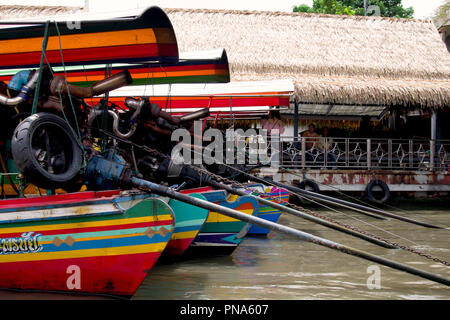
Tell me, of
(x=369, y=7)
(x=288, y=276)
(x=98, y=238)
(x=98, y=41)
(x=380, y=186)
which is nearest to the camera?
(x=98, y=238)

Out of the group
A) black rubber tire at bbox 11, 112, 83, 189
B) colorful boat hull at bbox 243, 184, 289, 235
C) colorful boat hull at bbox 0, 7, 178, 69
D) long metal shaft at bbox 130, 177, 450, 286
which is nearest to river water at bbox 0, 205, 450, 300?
colorful boat hull at bbox 243, 184, 289, 235

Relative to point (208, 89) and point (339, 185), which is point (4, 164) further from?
point (339, 185)

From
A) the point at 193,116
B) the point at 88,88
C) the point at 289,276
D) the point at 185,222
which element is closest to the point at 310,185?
the point at 193,116

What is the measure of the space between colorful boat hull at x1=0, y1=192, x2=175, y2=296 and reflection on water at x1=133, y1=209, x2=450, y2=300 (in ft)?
2.27

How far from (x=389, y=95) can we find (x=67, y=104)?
10.1 meters

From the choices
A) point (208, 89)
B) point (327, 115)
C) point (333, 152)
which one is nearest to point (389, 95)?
point (333, 152)

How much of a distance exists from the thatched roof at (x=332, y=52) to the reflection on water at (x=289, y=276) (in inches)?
239

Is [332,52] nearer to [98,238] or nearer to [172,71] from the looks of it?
[172,71]

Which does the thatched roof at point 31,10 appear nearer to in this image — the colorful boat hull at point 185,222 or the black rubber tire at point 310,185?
the black rubber tire at point 310,185

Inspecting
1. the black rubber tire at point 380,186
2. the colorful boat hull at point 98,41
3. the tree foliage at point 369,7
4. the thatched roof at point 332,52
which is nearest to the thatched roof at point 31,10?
the thatched roof at point 332,52

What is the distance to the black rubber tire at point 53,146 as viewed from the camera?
4.40m

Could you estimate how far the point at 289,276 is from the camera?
6.05 meters

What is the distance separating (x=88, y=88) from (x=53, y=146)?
807 mm

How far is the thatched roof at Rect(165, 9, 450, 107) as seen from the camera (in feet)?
44.4
